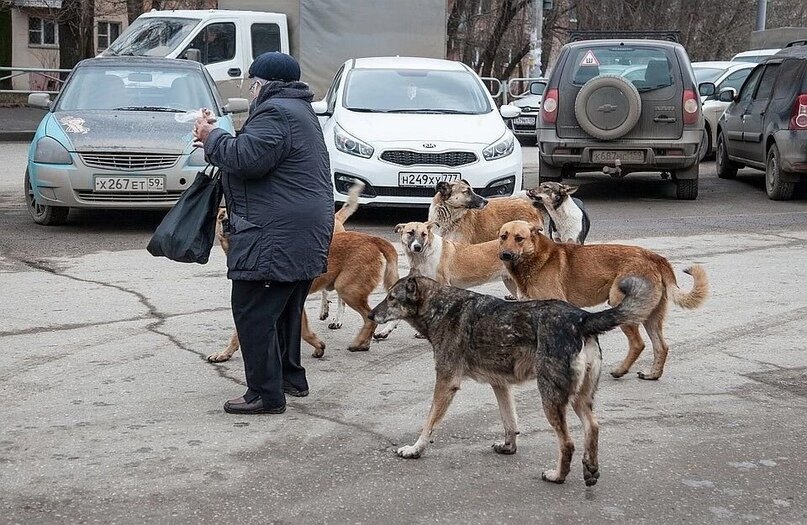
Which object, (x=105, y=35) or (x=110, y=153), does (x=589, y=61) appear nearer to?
(x=110, y=153)

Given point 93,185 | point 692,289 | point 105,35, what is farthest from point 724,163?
point 105,35

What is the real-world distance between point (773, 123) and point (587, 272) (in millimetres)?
9229

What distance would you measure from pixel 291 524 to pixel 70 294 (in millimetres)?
4981

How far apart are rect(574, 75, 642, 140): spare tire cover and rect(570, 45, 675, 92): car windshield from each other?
0.48 metres

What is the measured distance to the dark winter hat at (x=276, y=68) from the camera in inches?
225

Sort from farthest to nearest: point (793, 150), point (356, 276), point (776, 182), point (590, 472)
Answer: point (776, 182)
point (793, 150)
point (356, 276)
point (590, 472)

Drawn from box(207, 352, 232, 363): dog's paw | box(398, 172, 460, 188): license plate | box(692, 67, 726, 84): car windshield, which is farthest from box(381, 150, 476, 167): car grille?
box(692, 67, 726, 84): car windshield

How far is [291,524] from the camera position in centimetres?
441

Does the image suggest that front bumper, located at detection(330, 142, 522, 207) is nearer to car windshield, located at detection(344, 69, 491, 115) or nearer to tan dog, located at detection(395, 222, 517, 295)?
car windshield, located at detection(344, 69, 491, 115)

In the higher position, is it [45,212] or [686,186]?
[686,186]

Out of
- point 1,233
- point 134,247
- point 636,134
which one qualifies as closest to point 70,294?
point 134,247

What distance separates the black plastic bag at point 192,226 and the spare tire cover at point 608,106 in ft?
29.7

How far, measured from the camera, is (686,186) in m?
15.4

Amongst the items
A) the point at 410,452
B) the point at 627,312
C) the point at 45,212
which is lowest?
the point at 45,212
